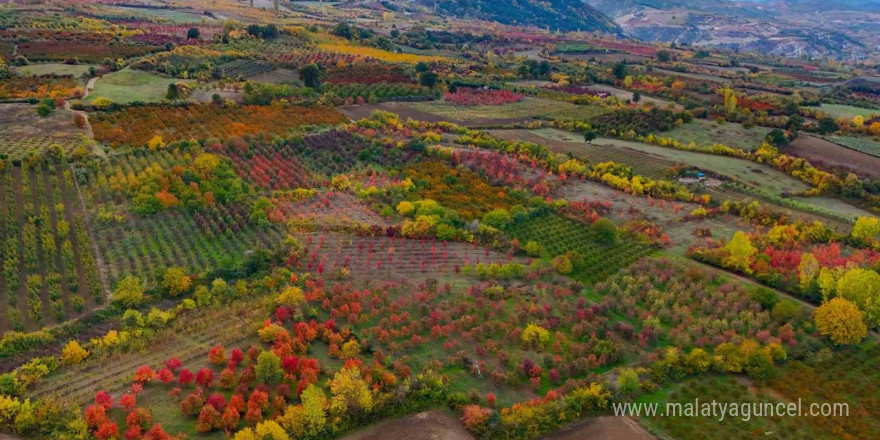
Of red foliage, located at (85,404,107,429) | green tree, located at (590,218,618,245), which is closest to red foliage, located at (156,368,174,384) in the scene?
red foliage, located at (85,404,107,429)

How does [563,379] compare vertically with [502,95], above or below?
below

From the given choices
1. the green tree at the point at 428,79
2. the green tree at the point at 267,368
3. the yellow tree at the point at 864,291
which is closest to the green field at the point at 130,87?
the green tree at the point at 428,79

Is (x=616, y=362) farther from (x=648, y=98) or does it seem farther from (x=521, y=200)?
(x=648, y=98)

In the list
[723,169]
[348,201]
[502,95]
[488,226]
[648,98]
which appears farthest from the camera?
[648,98]

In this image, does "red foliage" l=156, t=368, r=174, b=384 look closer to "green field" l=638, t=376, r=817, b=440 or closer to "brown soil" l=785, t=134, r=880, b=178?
"green field" l=638, t=376, r=817, b=440

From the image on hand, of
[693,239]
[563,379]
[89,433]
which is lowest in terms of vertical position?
[89,433]

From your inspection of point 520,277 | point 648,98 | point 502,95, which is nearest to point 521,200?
point 520,277
